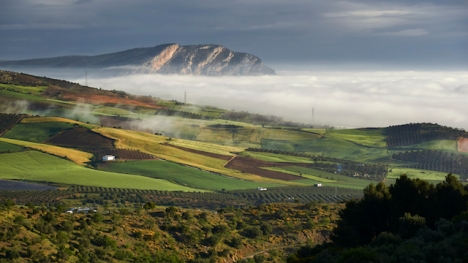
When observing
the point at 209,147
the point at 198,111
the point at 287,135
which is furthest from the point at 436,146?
the point at 198,111

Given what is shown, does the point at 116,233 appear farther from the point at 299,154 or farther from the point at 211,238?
the point at 299,154

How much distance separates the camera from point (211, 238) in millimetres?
52594

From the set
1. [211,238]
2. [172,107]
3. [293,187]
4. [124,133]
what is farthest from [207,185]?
[172,107]

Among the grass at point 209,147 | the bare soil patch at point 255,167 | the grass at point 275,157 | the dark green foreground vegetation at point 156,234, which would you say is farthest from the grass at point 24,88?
the dark green foreground vegetation at point 156,234

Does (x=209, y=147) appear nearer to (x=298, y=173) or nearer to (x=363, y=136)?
(x=298, y=173)

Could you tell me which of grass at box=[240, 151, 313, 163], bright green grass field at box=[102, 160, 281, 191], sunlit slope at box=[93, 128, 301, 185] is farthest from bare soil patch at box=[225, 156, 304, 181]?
bright green grass field at box=[102, 160, 281, 191]

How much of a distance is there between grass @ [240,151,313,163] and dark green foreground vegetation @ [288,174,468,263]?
261ft

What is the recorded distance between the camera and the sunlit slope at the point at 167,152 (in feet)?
360

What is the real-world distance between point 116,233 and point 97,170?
52.9 metres

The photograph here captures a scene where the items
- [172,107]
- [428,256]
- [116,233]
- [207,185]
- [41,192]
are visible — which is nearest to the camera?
[428,256]

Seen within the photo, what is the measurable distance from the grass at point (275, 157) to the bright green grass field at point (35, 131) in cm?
2729

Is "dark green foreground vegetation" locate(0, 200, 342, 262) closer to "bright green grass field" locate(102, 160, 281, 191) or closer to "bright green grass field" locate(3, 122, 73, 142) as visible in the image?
"bright green grass field" locate(102, 160, 281, 191)

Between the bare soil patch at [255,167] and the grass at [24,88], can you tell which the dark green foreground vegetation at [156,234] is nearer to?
the bare soil patch at [255,167]

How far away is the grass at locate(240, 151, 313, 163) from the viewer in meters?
126
